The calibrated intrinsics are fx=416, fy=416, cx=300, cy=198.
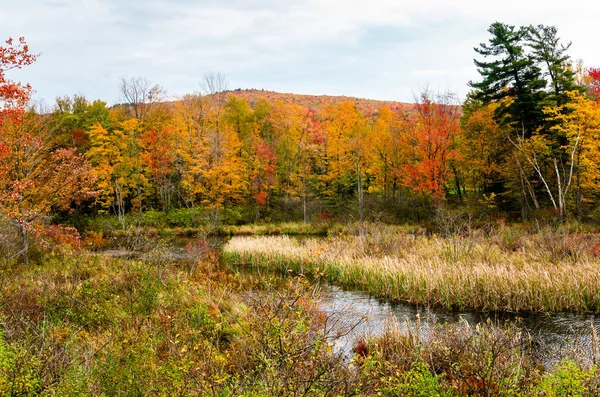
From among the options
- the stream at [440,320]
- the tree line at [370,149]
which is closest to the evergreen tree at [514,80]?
the tree line at [370,149]

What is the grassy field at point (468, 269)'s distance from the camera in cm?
1088

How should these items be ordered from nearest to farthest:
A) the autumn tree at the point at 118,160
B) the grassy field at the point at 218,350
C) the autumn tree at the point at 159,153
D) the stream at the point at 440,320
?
the grassy field at the point at 218,350
the stream at the point at 440,320
the autumn tree at the point at 118,160
the autumn tree at the point at 159,153

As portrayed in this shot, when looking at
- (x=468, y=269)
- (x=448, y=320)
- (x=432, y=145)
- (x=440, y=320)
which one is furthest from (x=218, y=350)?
(x=432, y=145)

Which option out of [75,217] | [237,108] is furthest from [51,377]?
[237,108]

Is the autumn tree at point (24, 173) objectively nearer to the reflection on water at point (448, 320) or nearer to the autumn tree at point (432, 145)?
the reflection on water at point (448, 320)

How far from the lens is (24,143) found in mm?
14367

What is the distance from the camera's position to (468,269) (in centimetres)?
1218

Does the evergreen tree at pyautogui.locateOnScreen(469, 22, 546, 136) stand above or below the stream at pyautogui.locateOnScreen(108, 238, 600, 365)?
above

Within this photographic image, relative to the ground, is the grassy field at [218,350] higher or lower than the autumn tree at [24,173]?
lower

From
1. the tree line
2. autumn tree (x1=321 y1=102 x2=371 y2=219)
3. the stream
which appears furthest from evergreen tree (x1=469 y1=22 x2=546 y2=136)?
the stream

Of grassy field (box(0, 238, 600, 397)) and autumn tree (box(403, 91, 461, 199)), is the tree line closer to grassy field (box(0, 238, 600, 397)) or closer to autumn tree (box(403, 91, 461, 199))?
autumn tree (box(403, 91, 461, 199))

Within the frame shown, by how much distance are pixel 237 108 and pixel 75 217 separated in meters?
20.2

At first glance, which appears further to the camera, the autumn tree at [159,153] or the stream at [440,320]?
the autumn tree at [159,153]

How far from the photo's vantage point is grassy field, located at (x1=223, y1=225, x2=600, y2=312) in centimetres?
1088
